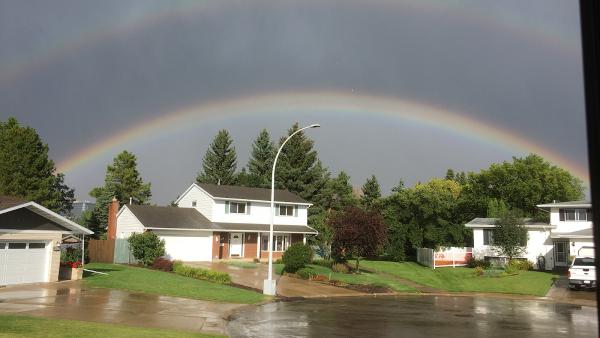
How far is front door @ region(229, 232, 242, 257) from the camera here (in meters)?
50.8

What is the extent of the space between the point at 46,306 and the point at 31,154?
4828 centimetres

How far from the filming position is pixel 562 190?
226 ft

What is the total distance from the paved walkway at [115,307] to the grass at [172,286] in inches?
47.2

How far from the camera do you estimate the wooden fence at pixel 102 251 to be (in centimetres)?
4434

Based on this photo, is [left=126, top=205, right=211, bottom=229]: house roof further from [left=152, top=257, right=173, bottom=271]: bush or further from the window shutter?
the window shutter

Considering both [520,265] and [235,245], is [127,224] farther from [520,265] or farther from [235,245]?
[520,265]

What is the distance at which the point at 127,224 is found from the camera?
158ft

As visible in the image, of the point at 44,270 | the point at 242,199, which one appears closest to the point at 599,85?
the point at 44,270

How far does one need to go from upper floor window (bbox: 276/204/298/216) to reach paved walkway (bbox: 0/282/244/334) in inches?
1171

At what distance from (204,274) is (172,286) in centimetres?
527

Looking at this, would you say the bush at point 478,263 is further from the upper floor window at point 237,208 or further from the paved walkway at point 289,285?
the upper floor window at point 237,208

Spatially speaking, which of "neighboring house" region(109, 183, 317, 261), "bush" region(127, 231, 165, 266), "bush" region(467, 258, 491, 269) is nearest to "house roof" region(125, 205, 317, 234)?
"neighboring house" region(109, 183, 317, 261)

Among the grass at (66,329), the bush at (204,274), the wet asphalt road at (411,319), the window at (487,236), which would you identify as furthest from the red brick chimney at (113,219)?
the window at (487,236)

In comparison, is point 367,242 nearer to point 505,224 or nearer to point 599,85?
point 505,224
